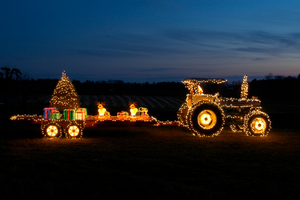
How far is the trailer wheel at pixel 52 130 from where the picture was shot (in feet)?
33.3

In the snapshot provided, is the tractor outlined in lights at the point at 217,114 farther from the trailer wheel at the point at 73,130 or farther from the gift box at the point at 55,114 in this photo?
the gift box at the point at 55,114

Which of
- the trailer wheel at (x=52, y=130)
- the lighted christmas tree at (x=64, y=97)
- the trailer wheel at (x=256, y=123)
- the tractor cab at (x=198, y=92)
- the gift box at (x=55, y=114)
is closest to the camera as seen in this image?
the trailer wheel at (x=52, y=130)

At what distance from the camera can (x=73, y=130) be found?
10.2 m

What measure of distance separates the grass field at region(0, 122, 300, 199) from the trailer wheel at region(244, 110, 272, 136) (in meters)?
0.65

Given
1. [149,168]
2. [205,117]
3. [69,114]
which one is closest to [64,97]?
[69,114]

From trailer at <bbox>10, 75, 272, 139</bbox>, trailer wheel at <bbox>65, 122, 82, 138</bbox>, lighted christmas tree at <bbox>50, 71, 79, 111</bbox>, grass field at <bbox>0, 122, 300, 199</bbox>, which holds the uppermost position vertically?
lighted christmas tree at <bbox>50, 71, 79, 111</bbox>

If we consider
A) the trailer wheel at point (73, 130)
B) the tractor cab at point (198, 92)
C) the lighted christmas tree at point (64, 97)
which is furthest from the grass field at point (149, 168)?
the lighted christmas tree at point (64, 97)

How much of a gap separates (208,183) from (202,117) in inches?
203

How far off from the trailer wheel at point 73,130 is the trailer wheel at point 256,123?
603 centimetres

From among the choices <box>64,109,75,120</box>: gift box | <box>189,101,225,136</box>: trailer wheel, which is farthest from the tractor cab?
<box>64,109,75,120</box>: gift box

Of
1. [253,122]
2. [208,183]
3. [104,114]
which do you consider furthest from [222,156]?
[104,114]

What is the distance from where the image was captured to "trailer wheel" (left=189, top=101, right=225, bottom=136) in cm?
1028

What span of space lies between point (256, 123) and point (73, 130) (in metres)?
6.69

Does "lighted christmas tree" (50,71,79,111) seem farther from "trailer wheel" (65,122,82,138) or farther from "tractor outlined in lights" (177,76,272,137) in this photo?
"tractor outlined in lights" (177,76,272,137)
